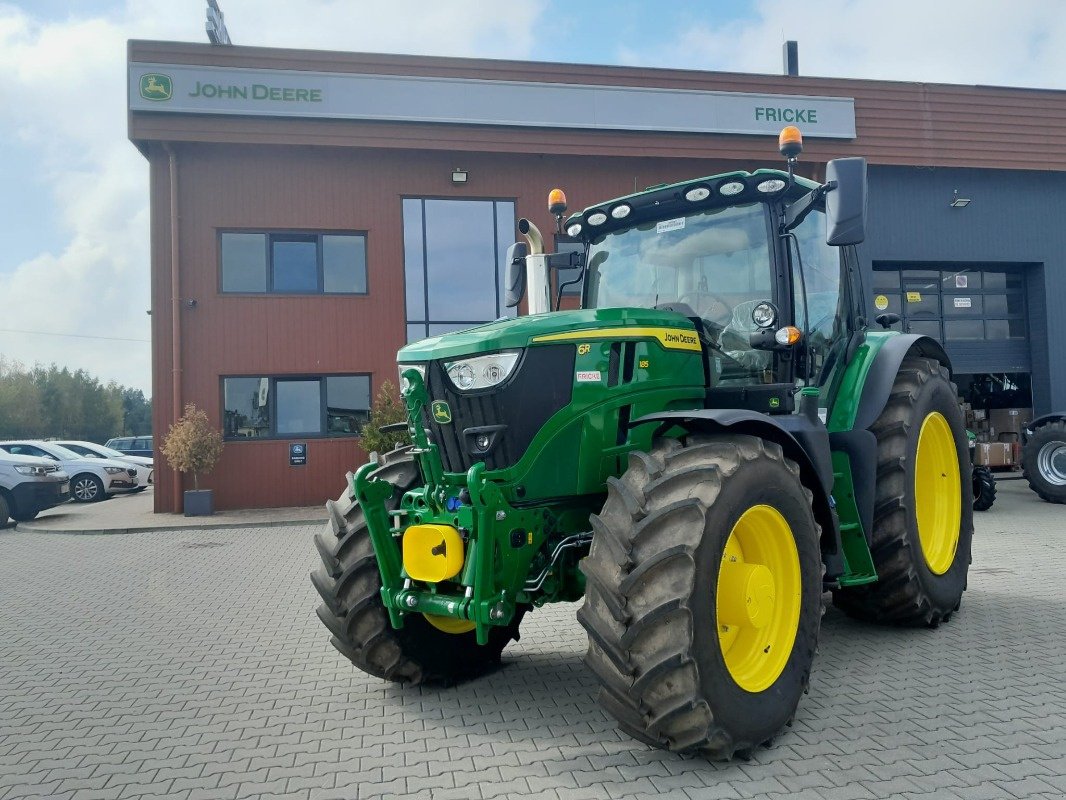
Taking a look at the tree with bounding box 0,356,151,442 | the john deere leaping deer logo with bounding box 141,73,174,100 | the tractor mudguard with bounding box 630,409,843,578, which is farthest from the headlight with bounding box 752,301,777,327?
the tree with bounding box 0,356,151,442

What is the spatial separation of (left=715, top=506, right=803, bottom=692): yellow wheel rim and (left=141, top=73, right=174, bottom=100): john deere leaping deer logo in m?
14.1

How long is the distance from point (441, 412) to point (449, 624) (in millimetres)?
1291

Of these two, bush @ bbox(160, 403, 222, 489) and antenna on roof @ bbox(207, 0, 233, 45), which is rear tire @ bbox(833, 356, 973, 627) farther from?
antenna on roof @ bbox(207, 0, 233, 45)

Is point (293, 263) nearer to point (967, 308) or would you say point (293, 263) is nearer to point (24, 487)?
point (24, 487)

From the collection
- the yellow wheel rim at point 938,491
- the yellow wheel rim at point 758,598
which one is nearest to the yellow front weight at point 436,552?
the yellow wheel rim at point 758,598

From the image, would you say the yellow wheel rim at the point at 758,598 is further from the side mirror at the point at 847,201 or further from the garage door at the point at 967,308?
the garage door at the point at 967,308

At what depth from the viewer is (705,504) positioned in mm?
3498

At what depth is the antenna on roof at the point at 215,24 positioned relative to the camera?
15.6 meters

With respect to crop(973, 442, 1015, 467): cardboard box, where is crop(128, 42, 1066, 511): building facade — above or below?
above

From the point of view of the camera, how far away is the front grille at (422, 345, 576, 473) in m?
4.01

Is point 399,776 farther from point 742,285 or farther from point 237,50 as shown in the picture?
point 237,50

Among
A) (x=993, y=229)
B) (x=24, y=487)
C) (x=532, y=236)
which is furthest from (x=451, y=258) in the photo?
(x=532, y=236)

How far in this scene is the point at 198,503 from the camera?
1488cm

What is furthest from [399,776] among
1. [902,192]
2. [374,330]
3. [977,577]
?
[902,192]
